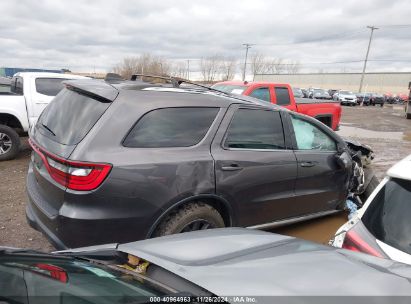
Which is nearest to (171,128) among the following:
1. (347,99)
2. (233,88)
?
(233,88)

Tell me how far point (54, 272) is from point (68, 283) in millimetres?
116

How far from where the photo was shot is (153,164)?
10.5ft

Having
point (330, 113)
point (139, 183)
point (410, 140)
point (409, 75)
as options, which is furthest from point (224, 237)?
point (409, 75)

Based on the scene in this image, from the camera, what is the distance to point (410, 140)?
1461 centimetres

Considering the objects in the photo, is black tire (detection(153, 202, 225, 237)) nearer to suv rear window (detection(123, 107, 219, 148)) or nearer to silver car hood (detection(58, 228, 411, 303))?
suv rear window (detection(123, 107, 219, 148))

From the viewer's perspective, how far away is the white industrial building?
261 ft

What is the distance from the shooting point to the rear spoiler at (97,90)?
3.31m

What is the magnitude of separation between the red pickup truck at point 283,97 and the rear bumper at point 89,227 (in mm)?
6461

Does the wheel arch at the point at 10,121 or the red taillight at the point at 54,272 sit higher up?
the red taillight at the point at 54,272

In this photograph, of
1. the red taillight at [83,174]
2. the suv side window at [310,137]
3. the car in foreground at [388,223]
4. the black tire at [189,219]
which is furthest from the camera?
the suv side window at [310,137]

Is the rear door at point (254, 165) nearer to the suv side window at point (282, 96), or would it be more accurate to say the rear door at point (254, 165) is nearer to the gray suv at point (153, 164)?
the gray suv at point (153, 164)

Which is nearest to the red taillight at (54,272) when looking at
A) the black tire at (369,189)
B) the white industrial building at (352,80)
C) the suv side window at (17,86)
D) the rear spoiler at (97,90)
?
the rear spoiler at (97,90)

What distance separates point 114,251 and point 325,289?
119cm

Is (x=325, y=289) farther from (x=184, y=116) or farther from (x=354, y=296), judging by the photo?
(x=184, y=116)
